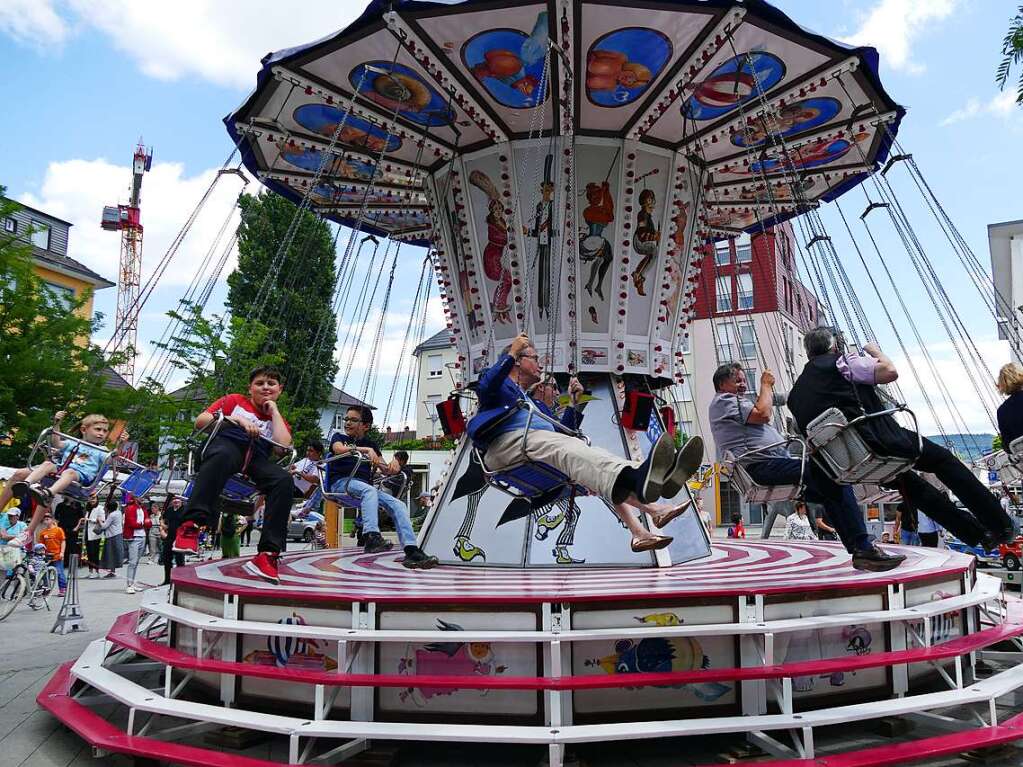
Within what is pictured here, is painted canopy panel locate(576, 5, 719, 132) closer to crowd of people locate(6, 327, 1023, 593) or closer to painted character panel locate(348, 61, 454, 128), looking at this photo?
painted character panel locate(348, 61, 454, 128)

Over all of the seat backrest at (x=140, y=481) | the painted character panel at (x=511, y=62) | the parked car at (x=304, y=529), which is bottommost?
the parked car at (x=304, y=529)

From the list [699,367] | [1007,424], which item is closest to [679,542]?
[1007,424]

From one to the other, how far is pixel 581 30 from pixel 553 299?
2951 millimetres

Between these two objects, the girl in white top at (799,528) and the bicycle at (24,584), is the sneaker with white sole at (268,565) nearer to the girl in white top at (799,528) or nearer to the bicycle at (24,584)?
the bicycle at (24,584)

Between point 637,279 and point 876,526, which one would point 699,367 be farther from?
point 637,279

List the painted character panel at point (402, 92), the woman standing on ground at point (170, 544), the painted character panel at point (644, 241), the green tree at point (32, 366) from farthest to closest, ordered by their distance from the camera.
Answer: the green tree at point (32, 366) < the woman standing on ground at point (170, 544) < the painted character panel at point (644, 241) < the painted character panel at point (402, 92)

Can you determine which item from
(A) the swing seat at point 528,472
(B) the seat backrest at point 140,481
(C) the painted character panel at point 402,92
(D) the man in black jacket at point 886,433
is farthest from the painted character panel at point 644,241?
(B) the seat backrest at point 140,481

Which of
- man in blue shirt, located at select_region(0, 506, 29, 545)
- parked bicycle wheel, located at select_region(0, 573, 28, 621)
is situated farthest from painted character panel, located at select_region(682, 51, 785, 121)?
man in blue shirt, located at select_region(0, 506, 29, 545)

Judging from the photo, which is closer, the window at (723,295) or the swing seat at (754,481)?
the swing seat at (754,481)

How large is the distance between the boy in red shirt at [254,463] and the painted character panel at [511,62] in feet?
12.8

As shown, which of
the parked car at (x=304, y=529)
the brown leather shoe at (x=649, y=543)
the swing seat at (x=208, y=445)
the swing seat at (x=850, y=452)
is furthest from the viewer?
the parked car at (x=304, y=529)

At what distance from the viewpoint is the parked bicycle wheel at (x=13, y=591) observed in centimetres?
1069

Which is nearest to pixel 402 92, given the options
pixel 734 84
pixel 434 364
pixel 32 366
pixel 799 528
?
pixel 734 84

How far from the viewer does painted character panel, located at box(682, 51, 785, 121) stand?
8.41 meters
